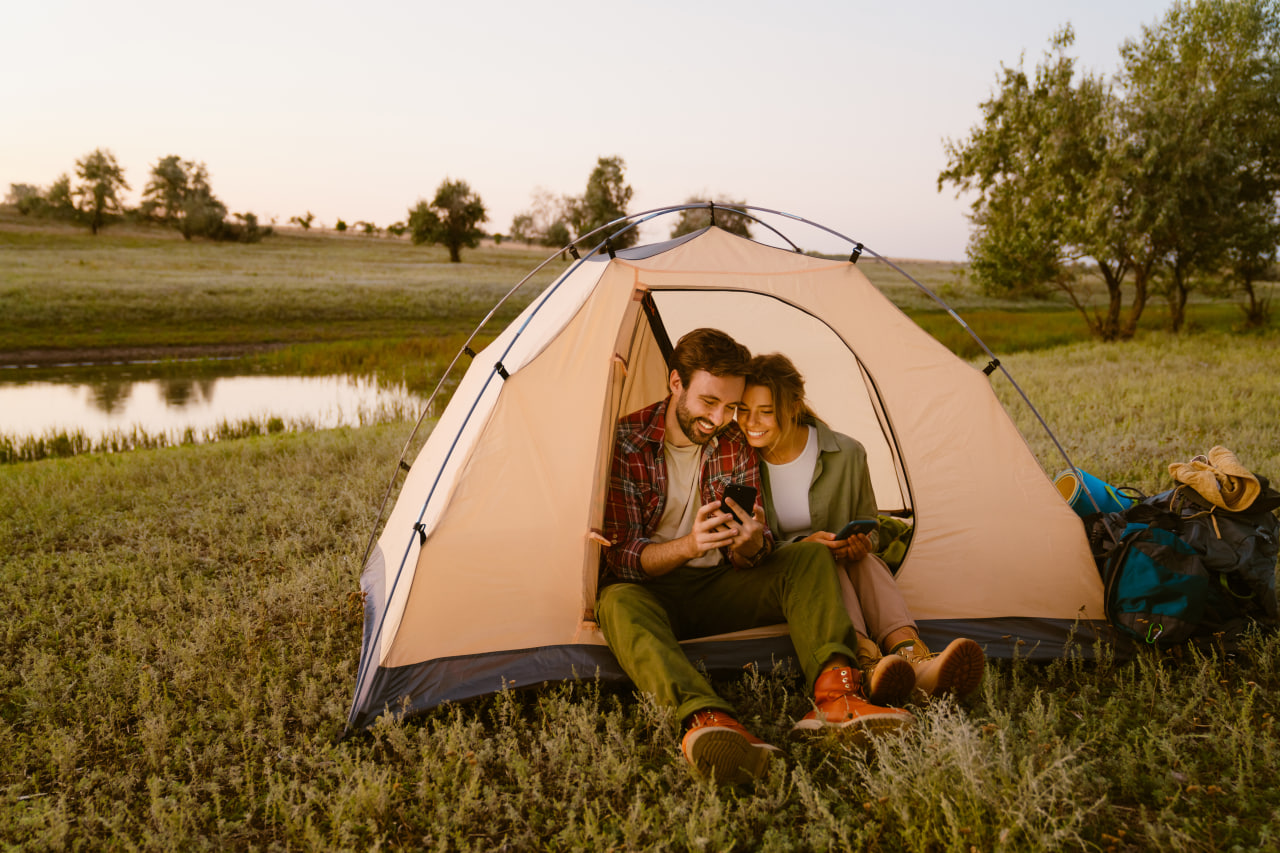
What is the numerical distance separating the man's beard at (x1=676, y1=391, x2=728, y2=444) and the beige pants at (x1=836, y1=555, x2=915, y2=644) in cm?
88

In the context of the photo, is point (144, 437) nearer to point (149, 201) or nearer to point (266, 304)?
point (266, 304)

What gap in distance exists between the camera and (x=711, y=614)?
3.70m

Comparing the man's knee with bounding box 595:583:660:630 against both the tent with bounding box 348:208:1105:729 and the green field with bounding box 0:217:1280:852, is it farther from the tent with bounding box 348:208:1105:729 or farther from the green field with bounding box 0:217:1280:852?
the green field with bounding box 0:217:1280:852

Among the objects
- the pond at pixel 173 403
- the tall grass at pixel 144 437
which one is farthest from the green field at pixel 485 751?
the pond at pixel 173 403

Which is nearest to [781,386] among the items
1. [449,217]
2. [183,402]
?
[183,402]

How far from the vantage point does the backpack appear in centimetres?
364

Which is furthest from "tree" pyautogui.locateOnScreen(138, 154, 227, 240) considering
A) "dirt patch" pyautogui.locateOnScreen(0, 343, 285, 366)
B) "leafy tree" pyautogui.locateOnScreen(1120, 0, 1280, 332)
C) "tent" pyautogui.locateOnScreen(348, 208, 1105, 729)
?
"tent" pyautogui.locateOnScreen(348, 208, 1105, 729)

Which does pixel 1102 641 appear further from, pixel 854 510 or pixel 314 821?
pixel 314 821

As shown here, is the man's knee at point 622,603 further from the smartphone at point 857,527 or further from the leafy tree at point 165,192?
the leafy tree at point 165,192

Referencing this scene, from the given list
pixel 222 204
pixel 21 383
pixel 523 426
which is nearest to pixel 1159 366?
pixel 523 426

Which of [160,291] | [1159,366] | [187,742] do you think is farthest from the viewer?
[160,291]

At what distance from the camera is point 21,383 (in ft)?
51.9

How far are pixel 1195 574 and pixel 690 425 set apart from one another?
2.51m

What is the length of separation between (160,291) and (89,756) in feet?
92.9
